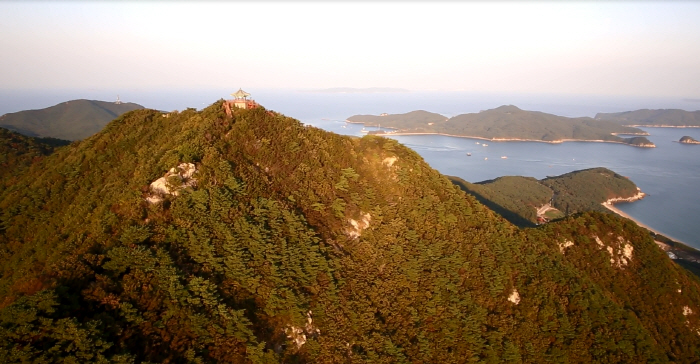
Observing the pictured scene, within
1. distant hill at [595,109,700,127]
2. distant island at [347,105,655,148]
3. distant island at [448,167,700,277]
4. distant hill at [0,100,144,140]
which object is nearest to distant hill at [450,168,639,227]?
distant island at [448,167,700,277]

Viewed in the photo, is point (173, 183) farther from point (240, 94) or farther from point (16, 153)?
point (16, 153)

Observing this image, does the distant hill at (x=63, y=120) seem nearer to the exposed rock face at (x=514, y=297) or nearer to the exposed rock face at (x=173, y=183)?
the exposed rock face at (x=173, y=183)

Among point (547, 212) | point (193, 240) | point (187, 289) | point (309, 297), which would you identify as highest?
point (193, 240)

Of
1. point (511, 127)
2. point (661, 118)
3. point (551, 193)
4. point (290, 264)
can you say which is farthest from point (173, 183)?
→ point (661, 118)

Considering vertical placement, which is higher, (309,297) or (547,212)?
(309,297)

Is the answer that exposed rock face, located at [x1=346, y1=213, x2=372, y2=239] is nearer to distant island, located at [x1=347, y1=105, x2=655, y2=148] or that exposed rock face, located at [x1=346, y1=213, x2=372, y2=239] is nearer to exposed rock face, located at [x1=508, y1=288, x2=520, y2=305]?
exposed rock face, located at [x1=508, y1=288, x2=520, y2=305]

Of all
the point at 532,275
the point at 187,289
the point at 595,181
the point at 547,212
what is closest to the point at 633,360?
the point at 532,275

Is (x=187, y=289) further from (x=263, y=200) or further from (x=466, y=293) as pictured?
(x=466, y=293)
